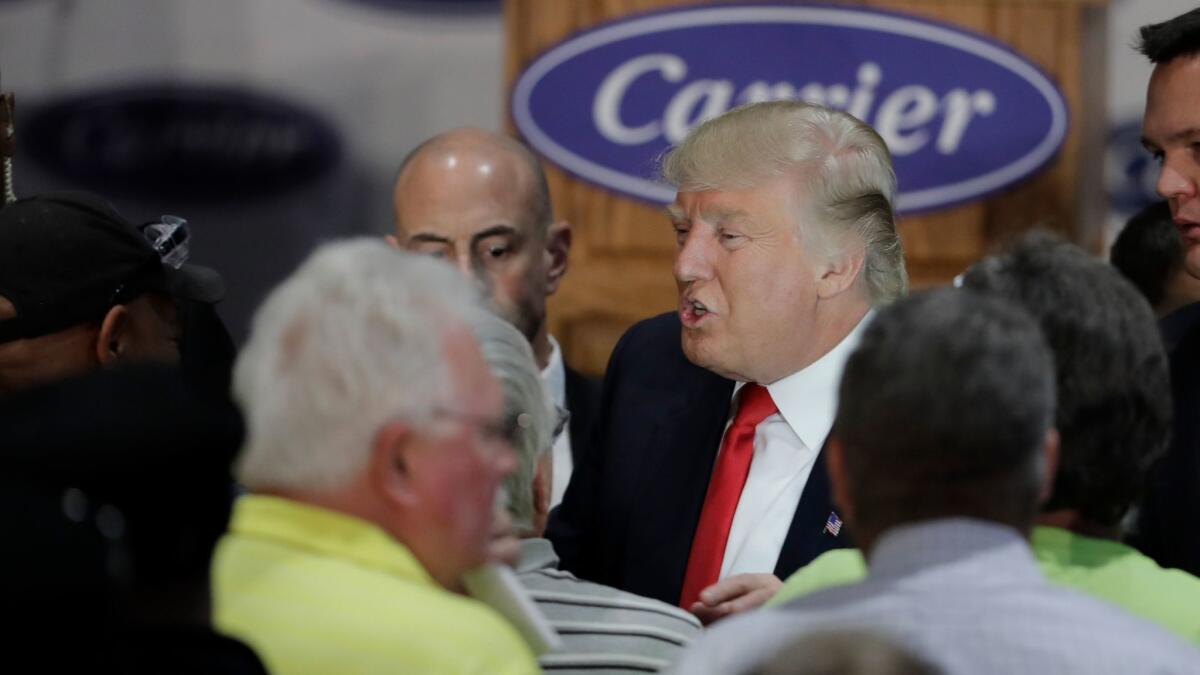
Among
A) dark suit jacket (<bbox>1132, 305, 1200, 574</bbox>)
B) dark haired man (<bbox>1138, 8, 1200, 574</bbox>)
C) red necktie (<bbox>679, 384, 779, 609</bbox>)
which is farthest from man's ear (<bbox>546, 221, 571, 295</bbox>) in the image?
dark suit jacket (<bbox>1132, 305, 1200, 574</bbox>)

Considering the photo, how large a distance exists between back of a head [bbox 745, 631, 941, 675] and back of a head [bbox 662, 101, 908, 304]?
167cm

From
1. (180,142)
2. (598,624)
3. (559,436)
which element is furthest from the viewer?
(180,142)

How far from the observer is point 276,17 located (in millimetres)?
5301

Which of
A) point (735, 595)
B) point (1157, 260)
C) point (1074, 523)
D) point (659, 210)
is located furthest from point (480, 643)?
point (659, 210)

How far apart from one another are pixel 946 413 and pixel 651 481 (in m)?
1.35

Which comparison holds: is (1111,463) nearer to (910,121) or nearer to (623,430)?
(623,430)

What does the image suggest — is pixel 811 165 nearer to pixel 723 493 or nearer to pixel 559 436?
pixel 723 493

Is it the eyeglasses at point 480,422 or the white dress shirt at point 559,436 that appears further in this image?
the white dress shirt at point 559,436

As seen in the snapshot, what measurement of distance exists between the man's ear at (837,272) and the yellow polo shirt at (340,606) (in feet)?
4.10

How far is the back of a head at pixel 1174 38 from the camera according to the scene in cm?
262

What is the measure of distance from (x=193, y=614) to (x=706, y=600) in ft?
3.03

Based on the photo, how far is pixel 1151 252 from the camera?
3.67 meters

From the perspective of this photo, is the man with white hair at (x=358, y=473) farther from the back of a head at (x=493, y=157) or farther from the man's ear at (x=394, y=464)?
the back of a head at (x=493, y=157)

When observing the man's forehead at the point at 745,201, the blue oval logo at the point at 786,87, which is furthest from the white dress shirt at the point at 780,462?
the blue oval logo at the point at 786,87
